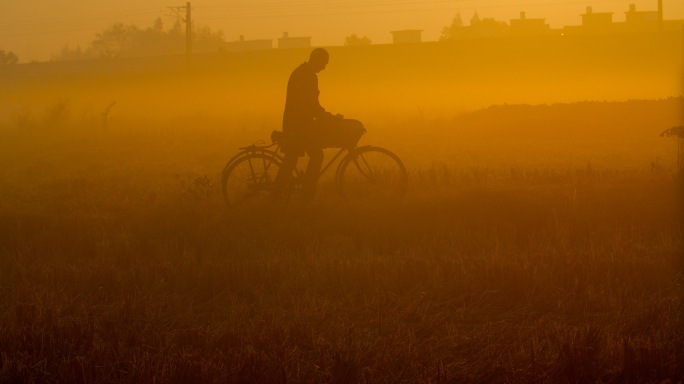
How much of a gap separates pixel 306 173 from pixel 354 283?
3.81m

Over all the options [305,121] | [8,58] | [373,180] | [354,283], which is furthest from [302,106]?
[8,58]

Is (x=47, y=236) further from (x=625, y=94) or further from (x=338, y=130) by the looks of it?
(x=625, y=94)

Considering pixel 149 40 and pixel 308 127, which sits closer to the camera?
pixel 308 127

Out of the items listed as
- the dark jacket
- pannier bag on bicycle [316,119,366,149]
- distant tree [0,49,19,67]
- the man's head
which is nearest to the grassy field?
pannier bag on bicycle [316,119,366,149]

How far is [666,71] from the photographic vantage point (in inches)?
2387

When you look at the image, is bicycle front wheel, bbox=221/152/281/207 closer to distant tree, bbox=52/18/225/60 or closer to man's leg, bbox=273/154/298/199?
man's leg, bbox=273/154/298/199

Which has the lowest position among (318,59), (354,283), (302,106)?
(354,283)

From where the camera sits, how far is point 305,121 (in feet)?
33.5

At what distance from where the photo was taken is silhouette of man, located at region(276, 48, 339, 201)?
10.2 m

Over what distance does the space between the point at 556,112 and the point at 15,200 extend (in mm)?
17398

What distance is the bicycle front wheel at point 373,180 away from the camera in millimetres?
10578

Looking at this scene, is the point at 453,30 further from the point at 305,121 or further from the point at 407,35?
the point at 305,121

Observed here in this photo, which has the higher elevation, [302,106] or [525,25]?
[525,25]

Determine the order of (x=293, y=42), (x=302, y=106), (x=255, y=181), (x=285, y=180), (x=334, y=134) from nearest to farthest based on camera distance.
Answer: (x=302, y=106), (x=334, y=134), (x=285, y=180), (x=255, y=181), (x=293, y=42)
